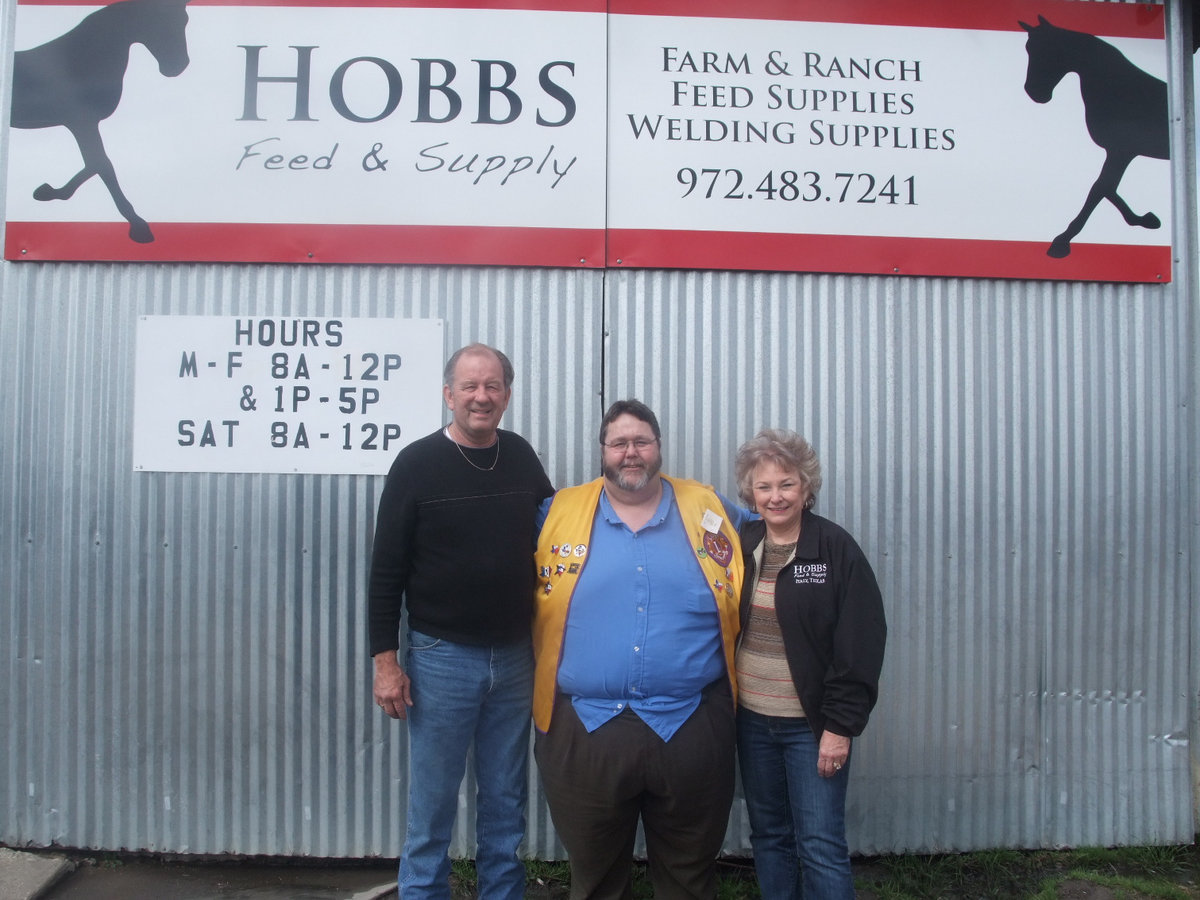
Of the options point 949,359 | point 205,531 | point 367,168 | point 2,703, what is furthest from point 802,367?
point 2,703

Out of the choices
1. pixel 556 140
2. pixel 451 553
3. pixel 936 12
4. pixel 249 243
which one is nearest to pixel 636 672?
pixel 451 553

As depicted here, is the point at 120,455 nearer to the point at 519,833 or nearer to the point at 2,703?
the point at 2,703

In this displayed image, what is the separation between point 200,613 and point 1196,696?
15.4 ft

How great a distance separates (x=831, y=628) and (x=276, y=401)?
8.35 feet

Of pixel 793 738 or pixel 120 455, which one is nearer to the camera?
pixel 793 738

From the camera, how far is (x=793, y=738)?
2453mm

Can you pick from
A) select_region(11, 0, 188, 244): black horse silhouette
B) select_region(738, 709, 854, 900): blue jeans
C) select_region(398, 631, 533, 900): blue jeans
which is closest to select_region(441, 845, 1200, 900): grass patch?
select_region(398, 631, 533, 900): blue jeans

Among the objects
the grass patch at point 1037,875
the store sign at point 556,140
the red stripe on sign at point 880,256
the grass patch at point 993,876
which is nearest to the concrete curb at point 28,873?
the grass patch at point 993,876

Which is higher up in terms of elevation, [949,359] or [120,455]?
[949,359]

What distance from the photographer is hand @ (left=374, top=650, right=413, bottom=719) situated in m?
2.64

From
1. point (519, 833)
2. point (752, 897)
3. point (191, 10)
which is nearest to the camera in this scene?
point (519, 833)

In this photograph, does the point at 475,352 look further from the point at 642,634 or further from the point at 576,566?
the point at 642,634

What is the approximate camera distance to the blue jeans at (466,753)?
2660mm

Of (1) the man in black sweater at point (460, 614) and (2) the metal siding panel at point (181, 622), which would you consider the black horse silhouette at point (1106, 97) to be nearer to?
(1) the man in black sweater at point (460, 614)
